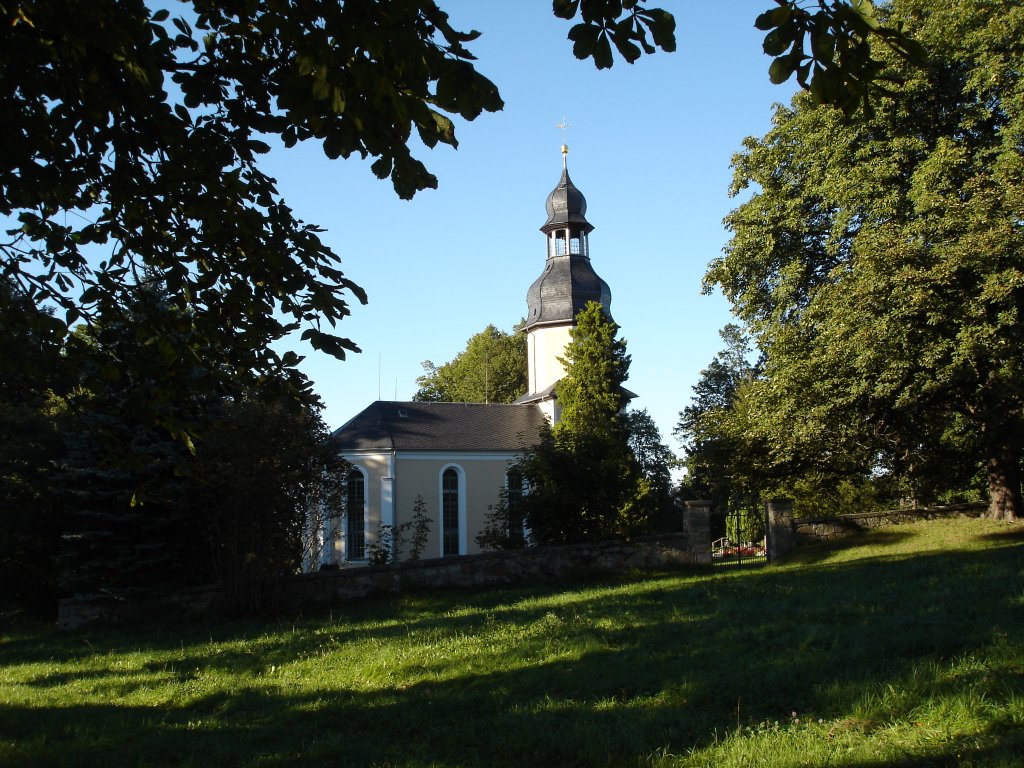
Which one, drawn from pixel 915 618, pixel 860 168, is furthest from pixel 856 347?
pixel 915 618

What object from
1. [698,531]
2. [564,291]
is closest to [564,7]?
[698,531]

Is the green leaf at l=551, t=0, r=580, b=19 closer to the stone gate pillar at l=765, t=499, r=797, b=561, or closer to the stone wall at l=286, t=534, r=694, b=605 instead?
the stone wall at l=286, t=534, r=694, b=605

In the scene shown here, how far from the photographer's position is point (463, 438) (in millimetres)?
33719

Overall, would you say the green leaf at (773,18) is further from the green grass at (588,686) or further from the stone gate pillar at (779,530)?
the stone gate pillar at (779,530)

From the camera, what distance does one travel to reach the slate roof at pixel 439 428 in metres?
32.2

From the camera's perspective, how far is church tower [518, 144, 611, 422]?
37.3 m

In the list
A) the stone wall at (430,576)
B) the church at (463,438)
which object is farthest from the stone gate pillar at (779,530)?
the church at (463,438)

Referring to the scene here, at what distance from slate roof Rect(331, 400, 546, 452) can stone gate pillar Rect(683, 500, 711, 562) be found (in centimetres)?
1318

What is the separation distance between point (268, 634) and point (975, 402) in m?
15.4

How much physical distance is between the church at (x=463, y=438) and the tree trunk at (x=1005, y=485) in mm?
12800

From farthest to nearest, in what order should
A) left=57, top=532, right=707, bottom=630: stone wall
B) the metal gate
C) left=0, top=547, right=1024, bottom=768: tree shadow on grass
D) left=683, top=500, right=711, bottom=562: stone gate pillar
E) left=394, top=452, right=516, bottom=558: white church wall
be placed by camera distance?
left=394, top=452, right=516, bottom=558: white church wall
the metal gate
left=683, top=500, right=711, bottom=562: stone gate pillar
left=57, top=532, right=707, bottom=630: stone wall
left=0, top=547, right=1024, bottom=768: tree shadow on grass

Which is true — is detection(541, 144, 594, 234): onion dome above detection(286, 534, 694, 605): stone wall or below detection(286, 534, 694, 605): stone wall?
above

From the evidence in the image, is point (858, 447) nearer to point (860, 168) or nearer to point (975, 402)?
point (975, 402)

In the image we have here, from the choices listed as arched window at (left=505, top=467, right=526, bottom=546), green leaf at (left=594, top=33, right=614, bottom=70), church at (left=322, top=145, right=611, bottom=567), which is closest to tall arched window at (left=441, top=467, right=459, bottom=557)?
church at (left=322, top=145, right=611, bottom=567)
